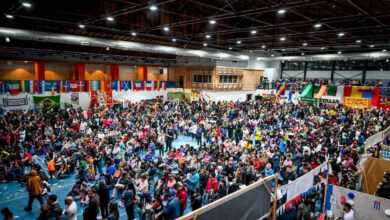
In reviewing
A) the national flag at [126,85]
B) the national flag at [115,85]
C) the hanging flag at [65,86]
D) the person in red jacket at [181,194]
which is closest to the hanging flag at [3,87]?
the hanging flag at [65,86]

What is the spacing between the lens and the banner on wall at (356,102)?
2412 centimetres

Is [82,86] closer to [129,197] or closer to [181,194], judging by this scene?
[129,197]

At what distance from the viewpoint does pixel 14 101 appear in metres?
20.6

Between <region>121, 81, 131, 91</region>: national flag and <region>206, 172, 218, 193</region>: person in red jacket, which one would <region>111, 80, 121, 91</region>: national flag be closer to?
<region>121, 81, 131, 91</region>: national flag

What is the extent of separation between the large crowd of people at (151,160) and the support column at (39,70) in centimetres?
559

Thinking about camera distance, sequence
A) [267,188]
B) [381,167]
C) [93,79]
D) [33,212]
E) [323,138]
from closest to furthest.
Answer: [267,188], [33,212], [381,167], [323,138], [93,79]

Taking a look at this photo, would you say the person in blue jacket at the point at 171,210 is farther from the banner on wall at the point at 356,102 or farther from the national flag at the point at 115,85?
the banner on wall at the point at 356,102

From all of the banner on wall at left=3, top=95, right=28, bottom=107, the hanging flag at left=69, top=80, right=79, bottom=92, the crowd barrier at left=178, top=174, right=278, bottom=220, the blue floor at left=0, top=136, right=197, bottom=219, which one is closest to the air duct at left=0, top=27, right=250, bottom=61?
the banner on wall at left=3, top=95, right=28, bottom=107

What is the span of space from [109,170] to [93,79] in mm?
20896

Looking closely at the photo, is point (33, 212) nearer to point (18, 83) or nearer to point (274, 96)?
point (18, 83)

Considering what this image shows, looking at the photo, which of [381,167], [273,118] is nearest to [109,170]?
[381,167]

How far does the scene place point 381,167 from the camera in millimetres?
8781

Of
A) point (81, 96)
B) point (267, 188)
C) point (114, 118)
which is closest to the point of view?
point (267, 188)

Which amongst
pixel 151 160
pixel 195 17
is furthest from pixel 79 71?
pixel 151 160
